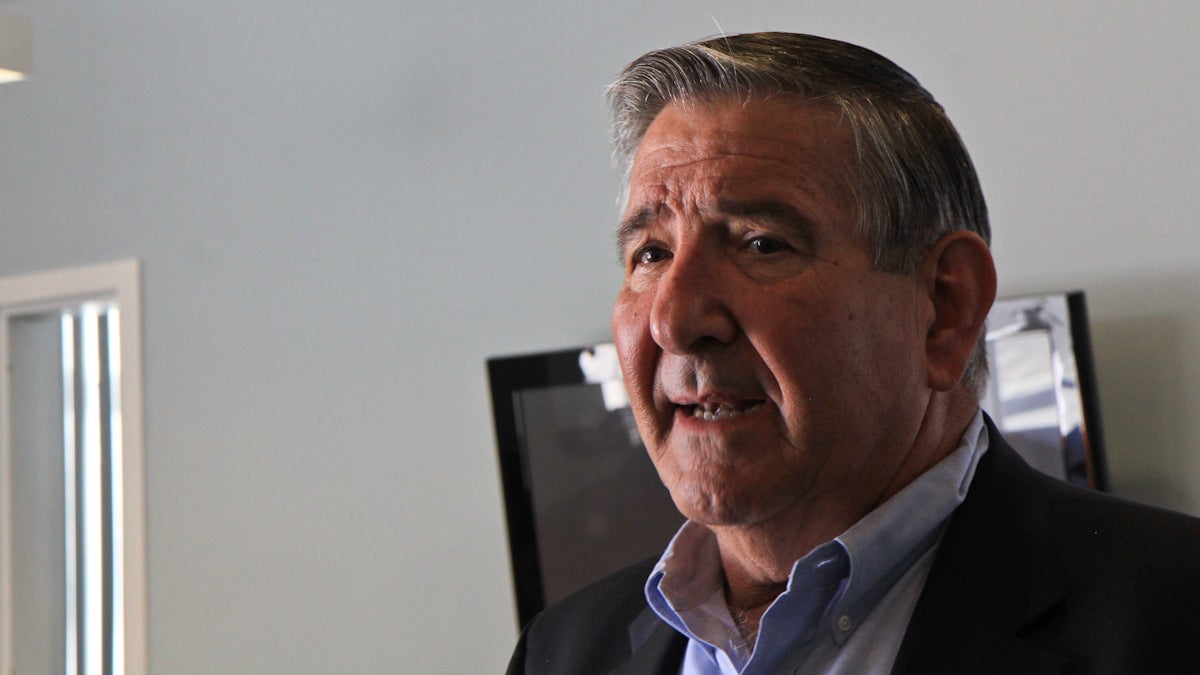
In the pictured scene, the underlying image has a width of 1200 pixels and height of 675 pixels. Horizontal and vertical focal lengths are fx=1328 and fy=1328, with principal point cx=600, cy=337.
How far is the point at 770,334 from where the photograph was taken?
1.13m

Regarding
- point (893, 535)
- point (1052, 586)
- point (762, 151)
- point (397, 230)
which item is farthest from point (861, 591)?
point (397, 230)

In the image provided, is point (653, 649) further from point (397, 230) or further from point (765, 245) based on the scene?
point (397, 230)

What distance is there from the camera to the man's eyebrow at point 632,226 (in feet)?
4.12

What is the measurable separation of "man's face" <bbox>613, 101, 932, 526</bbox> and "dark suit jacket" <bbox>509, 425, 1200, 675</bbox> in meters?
0.10

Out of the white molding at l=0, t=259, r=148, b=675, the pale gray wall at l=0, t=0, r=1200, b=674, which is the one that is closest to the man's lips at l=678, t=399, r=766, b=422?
the pale gray wall at l=0, t=0, r=1200, b=674

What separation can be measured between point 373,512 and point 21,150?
175cm

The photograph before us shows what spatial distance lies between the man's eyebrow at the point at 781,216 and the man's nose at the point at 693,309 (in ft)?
0.19

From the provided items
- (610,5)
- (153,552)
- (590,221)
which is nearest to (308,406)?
(153,552)

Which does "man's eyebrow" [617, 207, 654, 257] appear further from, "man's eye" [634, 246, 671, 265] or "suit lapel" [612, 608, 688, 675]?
"suit lapel" [612, 608, 688, 675]

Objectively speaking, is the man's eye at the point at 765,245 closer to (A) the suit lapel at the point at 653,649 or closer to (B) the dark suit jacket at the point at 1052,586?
(B) the dark suit jacket at the point at 1052,586

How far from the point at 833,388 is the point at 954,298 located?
0.18 metres

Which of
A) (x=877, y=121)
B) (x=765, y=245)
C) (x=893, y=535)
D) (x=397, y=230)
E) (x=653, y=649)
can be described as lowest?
(x=653, y=649)

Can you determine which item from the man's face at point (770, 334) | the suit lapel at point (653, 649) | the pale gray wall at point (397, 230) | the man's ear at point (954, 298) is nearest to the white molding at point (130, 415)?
the pale gray wall at point (397, 230)

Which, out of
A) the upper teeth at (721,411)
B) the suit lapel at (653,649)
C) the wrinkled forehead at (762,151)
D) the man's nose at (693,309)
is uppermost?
the wrinkled forehead at (762,151)
